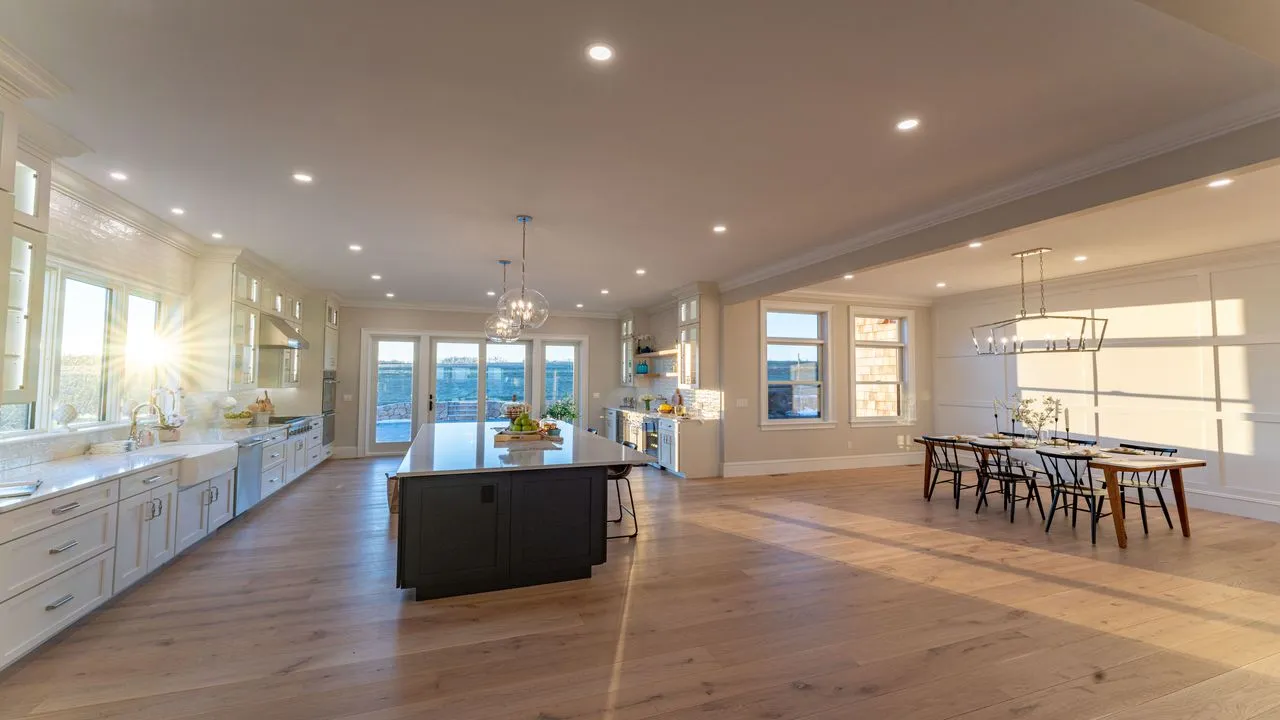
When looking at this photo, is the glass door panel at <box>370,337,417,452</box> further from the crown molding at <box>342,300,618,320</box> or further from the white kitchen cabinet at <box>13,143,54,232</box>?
the white kitchen cabinet at <box>13,143,54,232</box>

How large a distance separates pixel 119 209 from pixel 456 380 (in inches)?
223

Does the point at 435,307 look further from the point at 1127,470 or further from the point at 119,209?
the point at 1127,470

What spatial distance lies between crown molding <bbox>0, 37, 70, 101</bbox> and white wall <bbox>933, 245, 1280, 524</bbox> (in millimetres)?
9161

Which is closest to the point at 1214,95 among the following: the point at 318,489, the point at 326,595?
the point at 326,595

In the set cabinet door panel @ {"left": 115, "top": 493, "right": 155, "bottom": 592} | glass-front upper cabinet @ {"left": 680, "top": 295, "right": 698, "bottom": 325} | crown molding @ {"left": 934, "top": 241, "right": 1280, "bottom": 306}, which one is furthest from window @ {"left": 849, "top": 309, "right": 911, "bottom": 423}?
cabinet door panel @ {"left": 115, "top": 493, "right": 155, "bottom": 592}

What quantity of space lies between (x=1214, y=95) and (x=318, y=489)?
8.01m

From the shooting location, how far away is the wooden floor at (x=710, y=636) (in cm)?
221

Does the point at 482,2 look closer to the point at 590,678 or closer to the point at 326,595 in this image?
the point at 590,678

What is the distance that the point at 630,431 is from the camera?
880 cm

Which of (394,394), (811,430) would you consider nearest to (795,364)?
(811,430)

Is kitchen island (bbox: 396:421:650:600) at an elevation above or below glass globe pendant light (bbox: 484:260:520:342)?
below

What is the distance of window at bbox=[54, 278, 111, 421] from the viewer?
375cm

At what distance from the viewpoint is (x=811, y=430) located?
311 inches

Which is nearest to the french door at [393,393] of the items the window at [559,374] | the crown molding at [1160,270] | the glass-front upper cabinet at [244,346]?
the window at [559,374]
